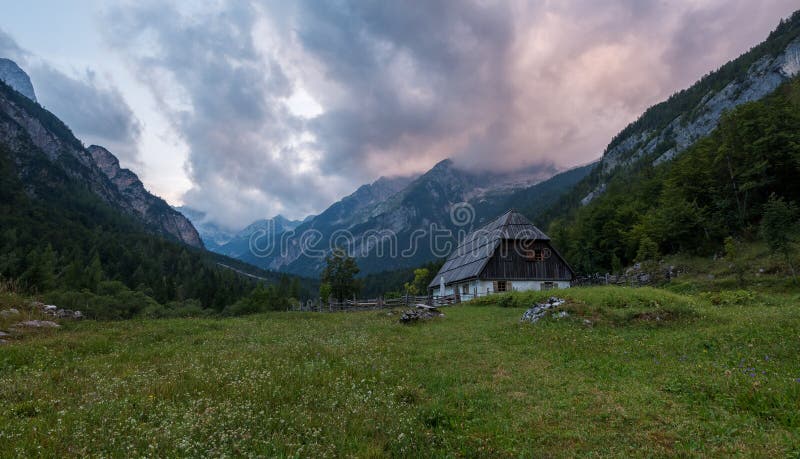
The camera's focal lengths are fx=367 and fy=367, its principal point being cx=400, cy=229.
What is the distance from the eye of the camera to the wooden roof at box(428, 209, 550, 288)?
4778 cm

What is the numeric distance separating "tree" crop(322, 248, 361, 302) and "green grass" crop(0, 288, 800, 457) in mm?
45035

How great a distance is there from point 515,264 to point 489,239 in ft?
17.5

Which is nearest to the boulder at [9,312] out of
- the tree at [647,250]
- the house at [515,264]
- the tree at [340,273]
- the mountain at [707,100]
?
the house at [515,264]

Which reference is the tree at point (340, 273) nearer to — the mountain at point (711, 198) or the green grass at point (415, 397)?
the mountain at point (711, 198)

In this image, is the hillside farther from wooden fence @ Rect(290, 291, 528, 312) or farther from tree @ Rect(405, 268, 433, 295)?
wooden fence @ Rect(290, 291, 528, 312)

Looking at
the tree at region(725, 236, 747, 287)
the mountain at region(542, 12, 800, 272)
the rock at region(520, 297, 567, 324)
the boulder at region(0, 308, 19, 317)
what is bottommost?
the rock at region(520, 297, 567, 324)

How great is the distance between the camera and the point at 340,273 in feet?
198

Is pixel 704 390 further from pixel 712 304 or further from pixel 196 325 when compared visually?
pixel 196 325

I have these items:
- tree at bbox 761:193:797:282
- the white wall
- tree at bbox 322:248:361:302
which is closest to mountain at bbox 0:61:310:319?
tree at bbox 322:248:361:302

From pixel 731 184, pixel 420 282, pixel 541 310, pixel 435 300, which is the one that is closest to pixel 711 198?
pixel 731 184

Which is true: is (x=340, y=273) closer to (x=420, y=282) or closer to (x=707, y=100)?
(x=420, y=282)

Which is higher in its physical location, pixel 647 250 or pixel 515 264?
pixel 647 250

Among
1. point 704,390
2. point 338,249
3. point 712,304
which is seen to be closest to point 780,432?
point 704,390

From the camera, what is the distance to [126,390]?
7.79 m
